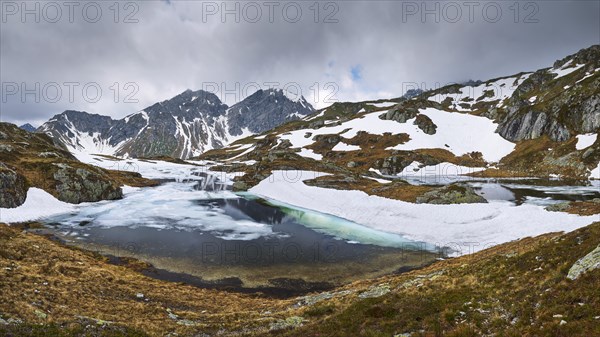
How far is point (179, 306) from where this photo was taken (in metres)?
23.4

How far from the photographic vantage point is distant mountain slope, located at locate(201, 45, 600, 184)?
10775cm

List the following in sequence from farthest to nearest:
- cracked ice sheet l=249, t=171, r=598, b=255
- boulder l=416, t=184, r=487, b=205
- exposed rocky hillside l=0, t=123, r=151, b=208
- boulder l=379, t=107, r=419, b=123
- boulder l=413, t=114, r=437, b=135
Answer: boulder l=379, t=107, r=419, b=123
boulder l=413, t=114, r=437, b=135
boulder l=416, t=184, r=487, b=205
exposed rocky hillside l=0, t=123, r=151, b=208
cracked ice sheet l=249, t=171, r=598, b=255

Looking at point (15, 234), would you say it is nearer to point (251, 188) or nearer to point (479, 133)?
point (251, 188)

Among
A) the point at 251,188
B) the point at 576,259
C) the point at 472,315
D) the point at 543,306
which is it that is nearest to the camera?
the point at 543,306

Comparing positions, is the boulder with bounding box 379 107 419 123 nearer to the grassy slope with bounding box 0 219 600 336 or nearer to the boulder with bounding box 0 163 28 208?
the grassy slope with bounding box 0 219 600 336

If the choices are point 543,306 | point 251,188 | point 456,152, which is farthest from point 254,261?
point 456,152

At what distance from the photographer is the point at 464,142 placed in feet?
514

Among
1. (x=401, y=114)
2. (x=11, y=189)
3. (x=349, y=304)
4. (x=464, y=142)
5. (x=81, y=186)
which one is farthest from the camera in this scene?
(x=401, y=114)

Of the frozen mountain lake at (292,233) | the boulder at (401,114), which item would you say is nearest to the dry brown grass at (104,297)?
the frozen mountain lake at (292,233)

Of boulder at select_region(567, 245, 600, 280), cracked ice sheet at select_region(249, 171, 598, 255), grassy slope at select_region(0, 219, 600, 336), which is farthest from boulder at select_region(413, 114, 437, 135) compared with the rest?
boulder at select_region(567, 245, 600, 280)

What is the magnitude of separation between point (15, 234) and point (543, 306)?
47.0 meters

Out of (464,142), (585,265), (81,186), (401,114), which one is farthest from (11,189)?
(401,114)

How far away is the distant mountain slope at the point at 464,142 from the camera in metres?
108

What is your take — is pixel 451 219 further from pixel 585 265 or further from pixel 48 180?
pixel 48 180
